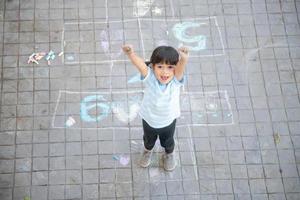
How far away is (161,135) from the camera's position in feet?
13.8

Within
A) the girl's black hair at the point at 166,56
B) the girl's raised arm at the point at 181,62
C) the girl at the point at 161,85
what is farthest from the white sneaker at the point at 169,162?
the girl's black hair at the point at 166,56

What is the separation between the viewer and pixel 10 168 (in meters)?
4.63

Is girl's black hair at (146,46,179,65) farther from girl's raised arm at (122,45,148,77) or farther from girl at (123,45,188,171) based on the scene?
girl's raised arm at (122,45,148,77)

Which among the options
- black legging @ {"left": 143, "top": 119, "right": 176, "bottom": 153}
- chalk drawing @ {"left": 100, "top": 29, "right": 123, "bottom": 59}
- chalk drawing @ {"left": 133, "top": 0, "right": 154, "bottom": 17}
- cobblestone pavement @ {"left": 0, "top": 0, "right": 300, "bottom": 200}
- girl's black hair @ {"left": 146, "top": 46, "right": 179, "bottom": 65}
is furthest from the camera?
chalk drawing @ {"left": 133, "top": 0, "right": 154, "bottom": 17}

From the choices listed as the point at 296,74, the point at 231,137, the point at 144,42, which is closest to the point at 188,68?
the point at 144,42

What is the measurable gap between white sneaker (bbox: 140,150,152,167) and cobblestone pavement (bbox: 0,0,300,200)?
8cm

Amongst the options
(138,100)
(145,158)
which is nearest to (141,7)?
(138,100)

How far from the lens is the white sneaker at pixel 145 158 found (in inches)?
182

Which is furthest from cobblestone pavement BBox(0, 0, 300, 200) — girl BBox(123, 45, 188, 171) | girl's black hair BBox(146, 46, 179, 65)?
girl's black hair BBox(146, 46, 179, 65)

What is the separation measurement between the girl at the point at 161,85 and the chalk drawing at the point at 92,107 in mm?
910

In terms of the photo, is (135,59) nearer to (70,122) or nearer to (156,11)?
(70,122)

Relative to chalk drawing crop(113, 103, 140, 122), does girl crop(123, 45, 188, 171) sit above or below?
below

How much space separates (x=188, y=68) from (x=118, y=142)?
127 centimetres

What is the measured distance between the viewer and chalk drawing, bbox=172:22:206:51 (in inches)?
213
